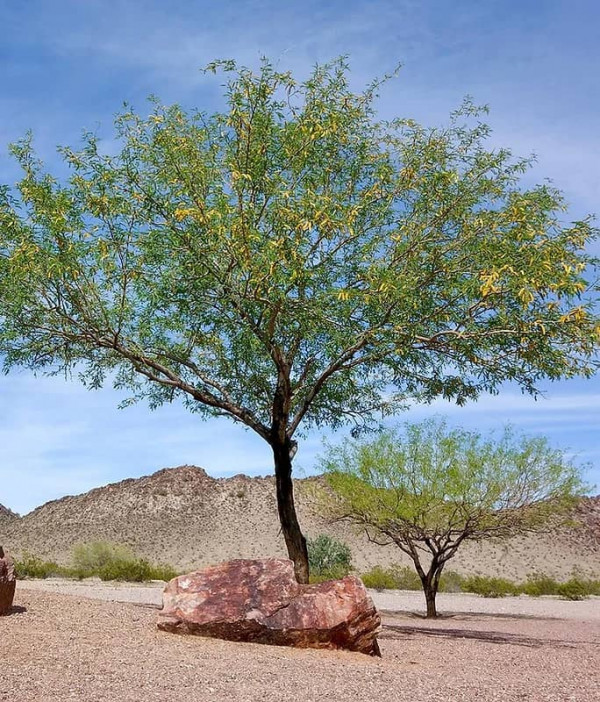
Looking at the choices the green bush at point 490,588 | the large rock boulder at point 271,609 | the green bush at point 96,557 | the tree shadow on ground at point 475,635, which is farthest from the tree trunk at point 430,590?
the green bush at point 96,557

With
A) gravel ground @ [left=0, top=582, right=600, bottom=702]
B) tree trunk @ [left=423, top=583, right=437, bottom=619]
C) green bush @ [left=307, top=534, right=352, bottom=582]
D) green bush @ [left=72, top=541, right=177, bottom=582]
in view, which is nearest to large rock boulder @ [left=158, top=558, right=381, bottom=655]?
gravel ground @ [left=0, top=582, right=600, bottom=702]

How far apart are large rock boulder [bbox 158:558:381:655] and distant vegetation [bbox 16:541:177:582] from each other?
80.7ft

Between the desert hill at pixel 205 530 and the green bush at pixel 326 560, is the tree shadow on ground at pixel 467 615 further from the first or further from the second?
the desert hill at pixel 205 530

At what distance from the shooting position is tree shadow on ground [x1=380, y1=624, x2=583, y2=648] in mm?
16266

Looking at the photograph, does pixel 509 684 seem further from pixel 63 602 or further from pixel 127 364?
pixel 127 364

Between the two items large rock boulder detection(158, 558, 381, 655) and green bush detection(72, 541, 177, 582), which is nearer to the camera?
large rock boulder detection(158, 558, 381, 655)

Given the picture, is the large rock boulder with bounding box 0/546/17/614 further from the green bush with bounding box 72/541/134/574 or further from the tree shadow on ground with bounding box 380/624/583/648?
the green bush with bounding box 72/541/134/574

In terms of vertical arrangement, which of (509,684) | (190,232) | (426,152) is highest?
(426,152)

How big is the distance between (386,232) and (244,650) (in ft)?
25.1

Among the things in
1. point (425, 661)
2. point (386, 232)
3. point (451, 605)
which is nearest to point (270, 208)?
point (386, 232)

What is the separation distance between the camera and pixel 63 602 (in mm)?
13336

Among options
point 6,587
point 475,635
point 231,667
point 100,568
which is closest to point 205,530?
point 100,568

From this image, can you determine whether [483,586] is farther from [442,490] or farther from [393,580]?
[442,490]

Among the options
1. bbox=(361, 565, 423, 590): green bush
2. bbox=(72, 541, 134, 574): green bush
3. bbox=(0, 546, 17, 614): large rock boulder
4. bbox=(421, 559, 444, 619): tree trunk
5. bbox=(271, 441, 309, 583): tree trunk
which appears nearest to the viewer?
bbox=(0, 546, 17, 614): large rock boulder
